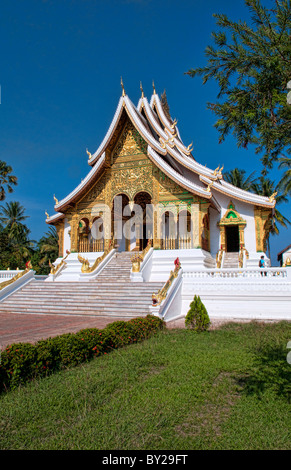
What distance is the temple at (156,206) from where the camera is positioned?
1427 cm

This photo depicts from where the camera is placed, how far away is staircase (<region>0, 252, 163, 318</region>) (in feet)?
31.3

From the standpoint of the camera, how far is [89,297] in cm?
1066

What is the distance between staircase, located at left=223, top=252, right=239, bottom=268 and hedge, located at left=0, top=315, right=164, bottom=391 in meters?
8.73

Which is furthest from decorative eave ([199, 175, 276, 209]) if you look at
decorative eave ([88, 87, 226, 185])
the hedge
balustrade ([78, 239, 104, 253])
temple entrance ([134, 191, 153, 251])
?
the hedge

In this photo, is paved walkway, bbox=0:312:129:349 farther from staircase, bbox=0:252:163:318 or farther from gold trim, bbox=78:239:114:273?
gold trim, bbox=78:239:114:273

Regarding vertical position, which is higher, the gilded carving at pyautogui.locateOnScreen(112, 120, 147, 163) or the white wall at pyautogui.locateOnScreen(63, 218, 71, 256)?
the gilded carving at pyautogui.locateOnScreen(112, 120, 147, 163)

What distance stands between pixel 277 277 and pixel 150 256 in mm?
5588

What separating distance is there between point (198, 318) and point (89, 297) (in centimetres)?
455

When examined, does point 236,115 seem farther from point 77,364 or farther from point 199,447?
point 77,364

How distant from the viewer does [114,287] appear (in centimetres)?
1111

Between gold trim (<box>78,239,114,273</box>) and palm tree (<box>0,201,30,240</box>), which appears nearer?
gold trim (<box>78,239,114,273</box>)

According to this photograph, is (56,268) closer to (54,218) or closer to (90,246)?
(90,246)

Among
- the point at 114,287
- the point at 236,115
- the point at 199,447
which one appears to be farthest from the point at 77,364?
the point at 114,287

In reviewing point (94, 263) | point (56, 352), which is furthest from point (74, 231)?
point (56, 352)
